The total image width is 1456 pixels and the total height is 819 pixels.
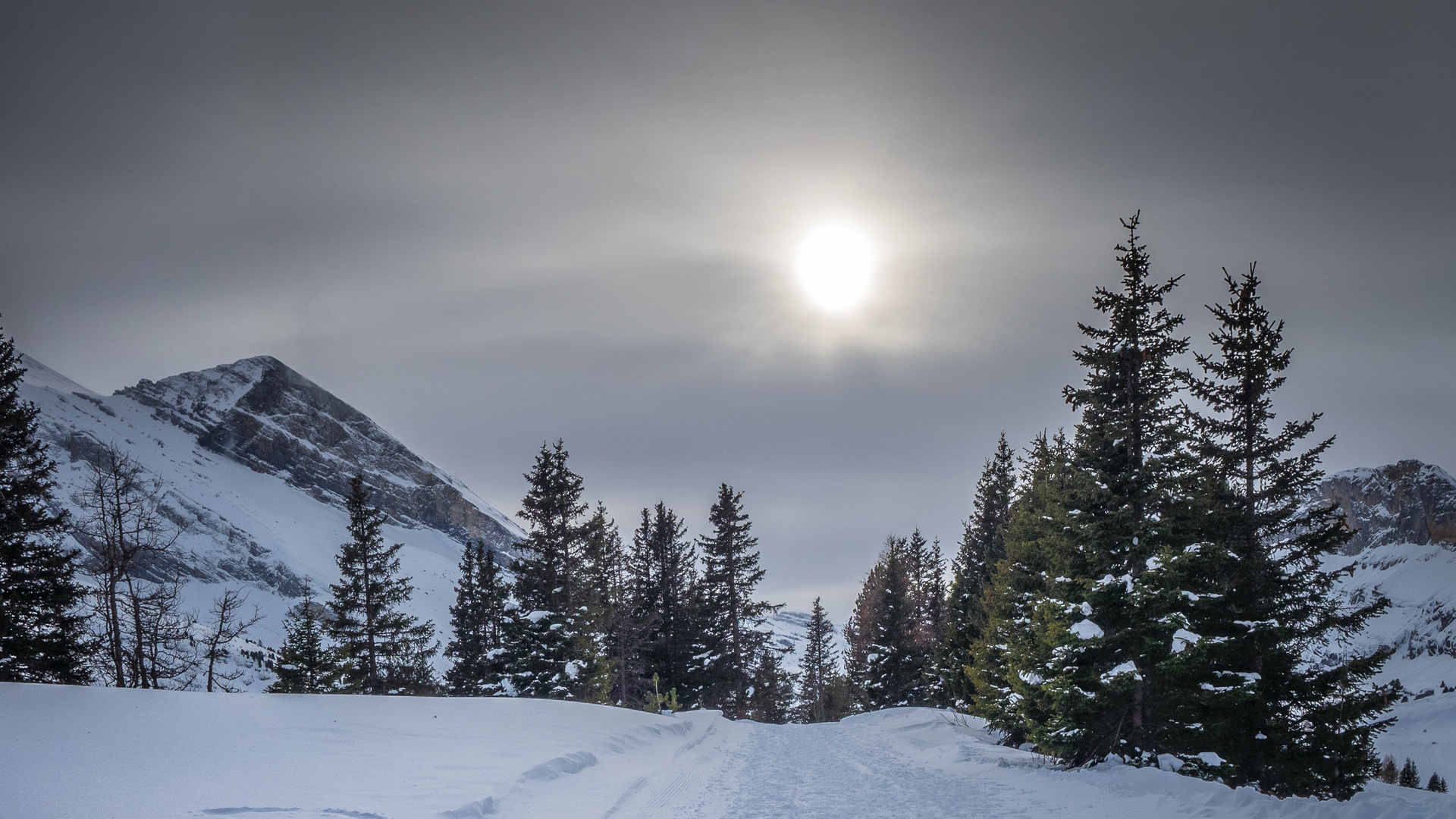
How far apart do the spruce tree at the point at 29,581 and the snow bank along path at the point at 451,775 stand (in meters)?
10.2

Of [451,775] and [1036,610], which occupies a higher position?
[1036,610]

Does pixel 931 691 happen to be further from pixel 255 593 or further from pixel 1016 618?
pixel 255 593

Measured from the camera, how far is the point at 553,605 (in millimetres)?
32625

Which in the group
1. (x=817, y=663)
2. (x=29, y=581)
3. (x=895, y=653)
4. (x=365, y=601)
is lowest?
(x=817, y=663)

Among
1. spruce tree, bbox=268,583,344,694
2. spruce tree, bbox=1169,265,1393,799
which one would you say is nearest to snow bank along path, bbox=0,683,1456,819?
spruce tree, bbox=1169,265,1393,799

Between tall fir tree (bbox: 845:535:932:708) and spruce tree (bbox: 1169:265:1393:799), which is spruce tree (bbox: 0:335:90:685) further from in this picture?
tall fir tree (bbox: 845:535:932:708)

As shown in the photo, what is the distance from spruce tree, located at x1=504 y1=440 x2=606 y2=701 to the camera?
31328 millimetres

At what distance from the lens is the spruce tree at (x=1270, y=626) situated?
502 inches

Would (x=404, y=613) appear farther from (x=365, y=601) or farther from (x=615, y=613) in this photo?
(x=615, y=613)

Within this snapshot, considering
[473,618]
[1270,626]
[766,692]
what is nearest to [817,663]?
[766,692]

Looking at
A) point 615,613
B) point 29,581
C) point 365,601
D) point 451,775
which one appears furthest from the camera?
point 615,613

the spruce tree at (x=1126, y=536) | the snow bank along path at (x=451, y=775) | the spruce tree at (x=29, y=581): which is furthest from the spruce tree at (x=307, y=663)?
the spruce tree at (x=1126, y=536)

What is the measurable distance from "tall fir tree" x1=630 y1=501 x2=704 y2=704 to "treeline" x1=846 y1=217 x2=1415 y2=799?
29820 mm

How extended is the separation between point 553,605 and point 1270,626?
27198mm
